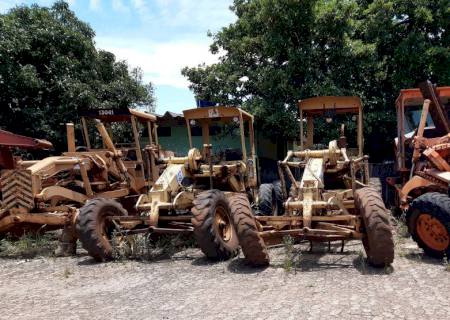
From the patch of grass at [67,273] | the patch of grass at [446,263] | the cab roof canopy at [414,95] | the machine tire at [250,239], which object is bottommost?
the patch of grass at [446,263]

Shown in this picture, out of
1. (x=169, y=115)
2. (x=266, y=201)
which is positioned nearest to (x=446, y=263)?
(x=266, y=201)

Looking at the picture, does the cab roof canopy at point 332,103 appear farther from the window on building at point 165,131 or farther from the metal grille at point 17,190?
the window on building at point 165,131

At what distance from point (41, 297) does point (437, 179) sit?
19.7 feet

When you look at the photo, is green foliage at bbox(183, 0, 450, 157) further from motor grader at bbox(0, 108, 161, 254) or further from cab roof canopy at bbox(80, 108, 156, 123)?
motor grader at bbox(0, 108, 161, 254)

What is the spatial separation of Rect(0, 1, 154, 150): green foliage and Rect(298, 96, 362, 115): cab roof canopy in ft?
28.7

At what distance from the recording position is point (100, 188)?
401 inches

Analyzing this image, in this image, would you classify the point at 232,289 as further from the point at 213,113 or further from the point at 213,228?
the point at 213,113

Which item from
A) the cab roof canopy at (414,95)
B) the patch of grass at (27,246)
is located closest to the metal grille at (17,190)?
the patch of grass at (27,246)

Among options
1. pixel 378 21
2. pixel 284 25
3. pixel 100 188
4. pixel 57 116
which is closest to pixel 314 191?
pixel 100 188

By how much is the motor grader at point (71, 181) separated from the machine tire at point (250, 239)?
120 inches

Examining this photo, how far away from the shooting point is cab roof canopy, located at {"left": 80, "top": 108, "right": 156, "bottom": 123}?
10.6m

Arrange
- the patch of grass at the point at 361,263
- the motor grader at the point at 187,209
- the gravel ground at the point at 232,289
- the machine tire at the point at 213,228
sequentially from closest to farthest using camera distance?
the gravel ground at the point at 232,289 → the patch of grass at the point at 361,263 → the machine tire at the point at 213,228 → the motor grader at the point at 187,209

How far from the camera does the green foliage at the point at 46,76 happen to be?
1579 centimetres

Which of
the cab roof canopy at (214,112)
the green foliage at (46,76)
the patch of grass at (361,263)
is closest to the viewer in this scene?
the patch of grass at (361,263)
